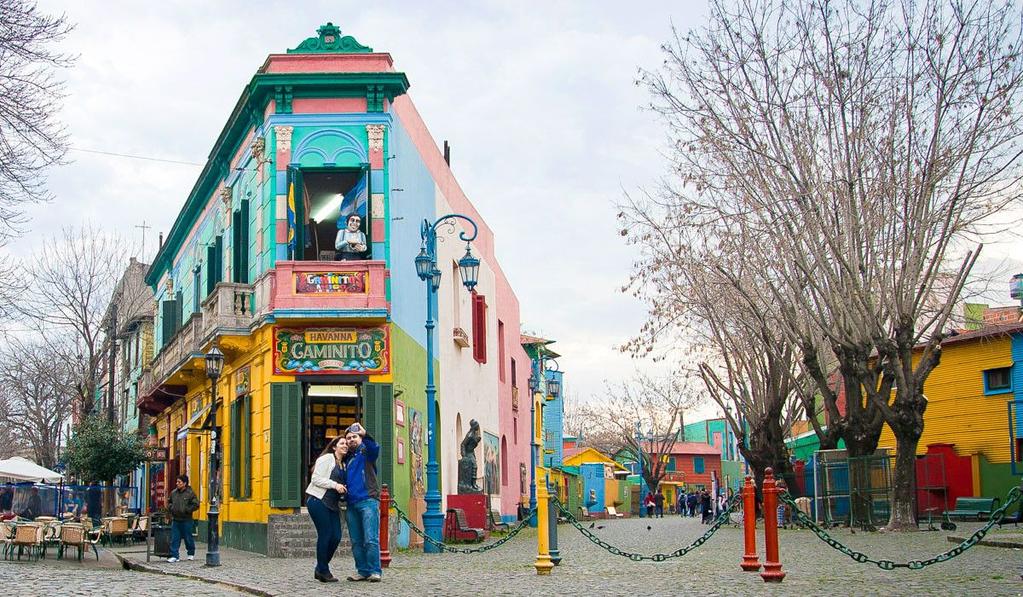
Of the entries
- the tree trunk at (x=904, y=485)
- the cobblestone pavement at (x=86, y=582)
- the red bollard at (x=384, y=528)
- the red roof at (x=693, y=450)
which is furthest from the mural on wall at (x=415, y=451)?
the red roof at (x=693, y=450)

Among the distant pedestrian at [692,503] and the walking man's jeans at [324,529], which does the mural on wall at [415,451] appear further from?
the distant pedestrian at [692,503]

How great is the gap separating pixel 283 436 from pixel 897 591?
12.0 m

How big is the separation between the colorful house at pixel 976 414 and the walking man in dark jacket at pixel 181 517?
22.9 metres

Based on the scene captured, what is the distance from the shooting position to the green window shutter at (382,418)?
2080cm

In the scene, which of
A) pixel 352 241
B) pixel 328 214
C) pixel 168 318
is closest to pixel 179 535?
pixel 352 241

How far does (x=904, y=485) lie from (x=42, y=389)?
41403 millimetres

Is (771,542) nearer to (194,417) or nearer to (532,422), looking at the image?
(194,417)

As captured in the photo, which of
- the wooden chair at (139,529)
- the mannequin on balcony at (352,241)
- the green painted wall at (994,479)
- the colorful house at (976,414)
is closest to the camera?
the mannequin on balcony at (352,241)

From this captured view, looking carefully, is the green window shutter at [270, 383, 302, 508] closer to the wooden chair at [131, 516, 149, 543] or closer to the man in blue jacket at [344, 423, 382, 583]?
the wooden chair at [131, 516, 149, 543]

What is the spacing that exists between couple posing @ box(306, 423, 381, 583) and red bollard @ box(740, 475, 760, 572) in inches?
159

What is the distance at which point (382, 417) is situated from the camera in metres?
20.9

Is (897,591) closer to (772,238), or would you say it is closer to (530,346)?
(772,238)

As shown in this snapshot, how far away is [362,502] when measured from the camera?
12.9 meters

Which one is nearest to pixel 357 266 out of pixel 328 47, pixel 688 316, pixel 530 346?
pixel 328 47
